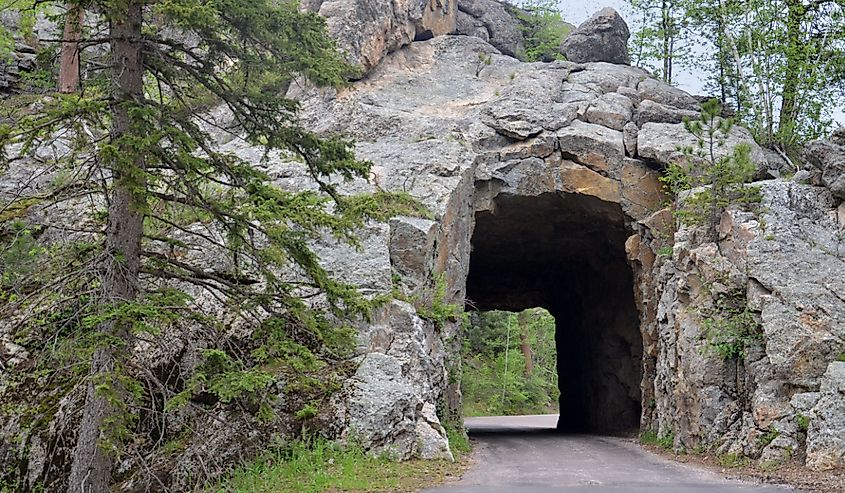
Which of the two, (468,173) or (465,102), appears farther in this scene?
(465,102)

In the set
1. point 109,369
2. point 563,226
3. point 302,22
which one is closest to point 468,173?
point 563,226

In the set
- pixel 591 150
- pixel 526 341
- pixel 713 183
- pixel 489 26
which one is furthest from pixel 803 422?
pixel 526 341

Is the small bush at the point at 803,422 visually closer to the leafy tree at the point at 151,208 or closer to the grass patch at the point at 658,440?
the grass patch at the point at 658,440

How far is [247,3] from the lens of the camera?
7.45 m

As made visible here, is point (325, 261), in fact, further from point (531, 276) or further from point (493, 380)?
point (493, 380)

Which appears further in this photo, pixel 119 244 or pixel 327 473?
pixel 327 473

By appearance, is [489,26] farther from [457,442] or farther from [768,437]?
[768,437]

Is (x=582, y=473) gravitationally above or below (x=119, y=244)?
below

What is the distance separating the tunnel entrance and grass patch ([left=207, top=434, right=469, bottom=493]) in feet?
21.1

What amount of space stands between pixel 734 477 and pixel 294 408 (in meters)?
5.77

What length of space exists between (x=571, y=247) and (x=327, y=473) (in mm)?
13090

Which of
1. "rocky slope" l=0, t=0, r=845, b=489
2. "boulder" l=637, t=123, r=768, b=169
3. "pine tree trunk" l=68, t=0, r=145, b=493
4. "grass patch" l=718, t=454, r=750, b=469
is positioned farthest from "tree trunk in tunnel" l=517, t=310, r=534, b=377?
"pine tree trunk" l=68, t=0, r=145, b=493

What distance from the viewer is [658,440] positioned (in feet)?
45.7

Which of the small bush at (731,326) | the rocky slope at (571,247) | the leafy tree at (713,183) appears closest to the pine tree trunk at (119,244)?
the rocky slope at (571,247)
